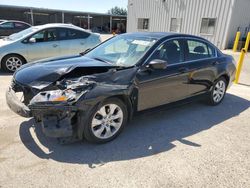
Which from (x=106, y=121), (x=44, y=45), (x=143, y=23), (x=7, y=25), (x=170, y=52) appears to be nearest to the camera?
(x=106, y=121)

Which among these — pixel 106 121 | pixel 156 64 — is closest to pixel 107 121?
pixel 106 121

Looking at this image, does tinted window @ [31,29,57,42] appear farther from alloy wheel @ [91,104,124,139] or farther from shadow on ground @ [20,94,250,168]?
alloy wheel @ [91,104,124,139]

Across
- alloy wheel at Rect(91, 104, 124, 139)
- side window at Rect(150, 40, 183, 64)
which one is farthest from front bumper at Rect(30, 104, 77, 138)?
side window at Rect(150, 40, 183, 64)

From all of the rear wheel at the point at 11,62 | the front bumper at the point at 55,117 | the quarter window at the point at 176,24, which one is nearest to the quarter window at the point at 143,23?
the quarter window at the point at 176,24

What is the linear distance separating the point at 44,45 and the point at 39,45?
0.50ft

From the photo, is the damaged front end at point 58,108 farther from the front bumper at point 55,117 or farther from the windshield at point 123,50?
the windshield at point 123,50

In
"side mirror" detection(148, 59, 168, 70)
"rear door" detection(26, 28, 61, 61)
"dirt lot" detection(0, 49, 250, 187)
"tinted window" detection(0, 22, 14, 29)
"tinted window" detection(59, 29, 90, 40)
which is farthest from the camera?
"tinted window" detection(0, 22, 14, 29)

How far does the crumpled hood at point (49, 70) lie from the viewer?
Answer: 3.16m

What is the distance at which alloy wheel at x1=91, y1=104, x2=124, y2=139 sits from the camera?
3.05 meters

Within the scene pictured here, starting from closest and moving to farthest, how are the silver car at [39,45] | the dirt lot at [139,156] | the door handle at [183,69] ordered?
the dirt lot at [139,156]
the door handle at [183,69]
the silver car at [39,45]

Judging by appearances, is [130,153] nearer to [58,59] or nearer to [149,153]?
[149,153]

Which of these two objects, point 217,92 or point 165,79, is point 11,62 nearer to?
point 165,79

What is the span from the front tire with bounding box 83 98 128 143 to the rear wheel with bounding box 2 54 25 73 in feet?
16.7

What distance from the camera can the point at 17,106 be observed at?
299 centimetres
